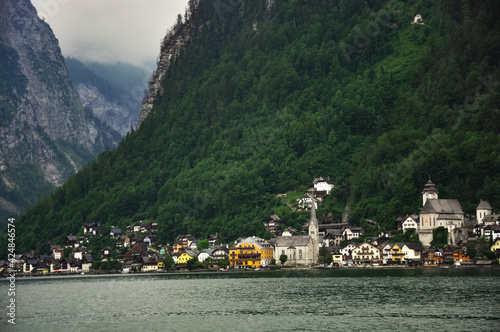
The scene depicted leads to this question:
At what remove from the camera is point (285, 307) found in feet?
233

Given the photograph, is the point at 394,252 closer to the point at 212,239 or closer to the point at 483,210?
the point at 483,210

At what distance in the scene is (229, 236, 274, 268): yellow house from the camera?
156000 millimetres

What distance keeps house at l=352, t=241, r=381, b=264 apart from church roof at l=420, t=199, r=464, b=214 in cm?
1128

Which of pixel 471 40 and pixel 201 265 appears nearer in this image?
pixel 201 265

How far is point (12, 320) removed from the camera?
66812mm

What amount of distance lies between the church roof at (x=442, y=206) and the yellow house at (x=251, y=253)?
34.0 m

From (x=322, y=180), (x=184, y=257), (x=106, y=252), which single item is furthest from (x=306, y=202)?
(x=106, y=252)

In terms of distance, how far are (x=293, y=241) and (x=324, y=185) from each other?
28.1m

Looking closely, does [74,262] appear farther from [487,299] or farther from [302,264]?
[487,299]

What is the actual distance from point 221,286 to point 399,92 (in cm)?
10532

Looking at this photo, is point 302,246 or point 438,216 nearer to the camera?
point 438,216

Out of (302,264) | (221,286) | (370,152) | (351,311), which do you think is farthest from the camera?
(370,152)

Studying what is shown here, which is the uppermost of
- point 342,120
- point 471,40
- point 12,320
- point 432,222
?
point 471,40

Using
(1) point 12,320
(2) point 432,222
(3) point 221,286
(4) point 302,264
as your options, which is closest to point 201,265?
(4) point 302,264
